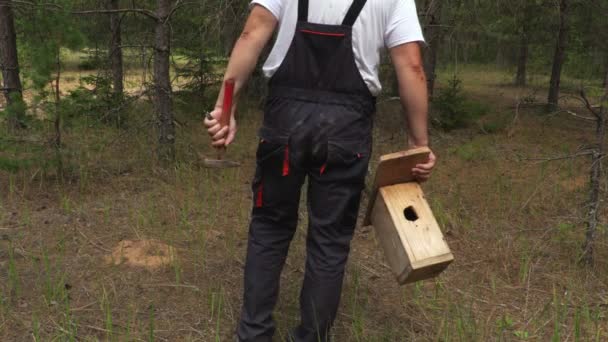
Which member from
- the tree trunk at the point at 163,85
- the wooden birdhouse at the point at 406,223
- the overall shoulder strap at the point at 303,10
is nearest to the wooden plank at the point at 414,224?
the wooden birdhouse at the point at 406,223

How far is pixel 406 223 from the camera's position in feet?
7.82

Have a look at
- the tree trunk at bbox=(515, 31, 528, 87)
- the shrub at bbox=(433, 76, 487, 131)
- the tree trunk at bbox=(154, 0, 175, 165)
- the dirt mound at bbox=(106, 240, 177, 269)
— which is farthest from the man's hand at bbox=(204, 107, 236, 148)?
the tree trunk at bbox=(515, 31, 528, 87)

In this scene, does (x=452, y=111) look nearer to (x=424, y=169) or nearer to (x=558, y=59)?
(x=558, y=59)

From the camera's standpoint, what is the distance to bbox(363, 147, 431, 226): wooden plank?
2342 mm

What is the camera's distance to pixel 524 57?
1432cm

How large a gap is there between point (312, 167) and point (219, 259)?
5.22 ft

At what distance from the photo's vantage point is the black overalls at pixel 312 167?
2297 mm

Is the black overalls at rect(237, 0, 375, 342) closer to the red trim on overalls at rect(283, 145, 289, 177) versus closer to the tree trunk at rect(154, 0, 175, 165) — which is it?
the red trim on overalls at rect(283, 145, 289, 177)

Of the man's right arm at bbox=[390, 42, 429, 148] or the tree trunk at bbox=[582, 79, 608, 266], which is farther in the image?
the tree trunk at bbox=[582, 79, 608, 266]

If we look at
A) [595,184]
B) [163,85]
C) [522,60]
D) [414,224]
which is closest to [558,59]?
[522,60]

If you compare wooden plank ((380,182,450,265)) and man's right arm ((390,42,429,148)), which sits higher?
man's right arm ((390,42,429,148))

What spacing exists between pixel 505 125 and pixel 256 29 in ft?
25.2

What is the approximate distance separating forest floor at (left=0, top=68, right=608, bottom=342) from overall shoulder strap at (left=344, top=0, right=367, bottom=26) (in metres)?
1.54

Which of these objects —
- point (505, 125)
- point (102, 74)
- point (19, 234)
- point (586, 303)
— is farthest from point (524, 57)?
point (19, 234)
